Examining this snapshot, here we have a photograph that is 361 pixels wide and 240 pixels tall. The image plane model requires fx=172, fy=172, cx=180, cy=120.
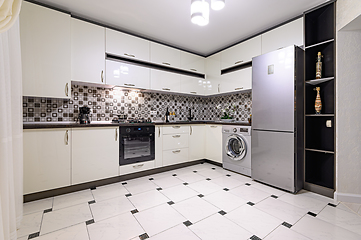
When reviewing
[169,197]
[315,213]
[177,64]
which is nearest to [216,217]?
[169,197]

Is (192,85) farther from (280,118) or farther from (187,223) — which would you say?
(187,223)

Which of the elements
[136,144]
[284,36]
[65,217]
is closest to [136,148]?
[136,144]

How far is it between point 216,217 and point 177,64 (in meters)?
2.90

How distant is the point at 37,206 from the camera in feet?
6.38

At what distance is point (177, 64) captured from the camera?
3629 millimetres

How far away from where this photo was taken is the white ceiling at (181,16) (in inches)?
90.8

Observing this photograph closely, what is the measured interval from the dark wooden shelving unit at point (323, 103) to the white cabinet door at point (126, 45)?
8.37 ft

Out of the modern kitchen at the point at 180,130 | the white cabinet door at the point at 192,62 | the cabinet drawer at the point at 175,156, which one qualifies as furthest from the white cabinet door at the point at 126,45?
the cabinet drawer at the point at 175,156

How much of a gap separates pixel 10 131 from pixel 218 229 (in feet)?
5.95

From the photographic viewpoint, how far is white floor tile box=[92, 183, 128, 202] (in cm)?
217

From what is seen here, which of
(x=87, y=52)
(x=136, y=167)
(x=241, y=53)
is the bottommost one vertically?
(x=136, y=167)

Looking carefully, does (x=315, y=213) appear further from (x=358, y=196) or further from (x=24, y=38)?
(x=24, y=38)

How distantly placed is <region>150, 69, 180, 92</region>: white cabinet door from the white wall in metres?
2.54

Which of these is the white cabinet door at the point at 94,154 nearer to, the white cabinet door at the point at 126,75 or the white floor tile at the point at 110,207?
the white floor tile at the point at 110,207
